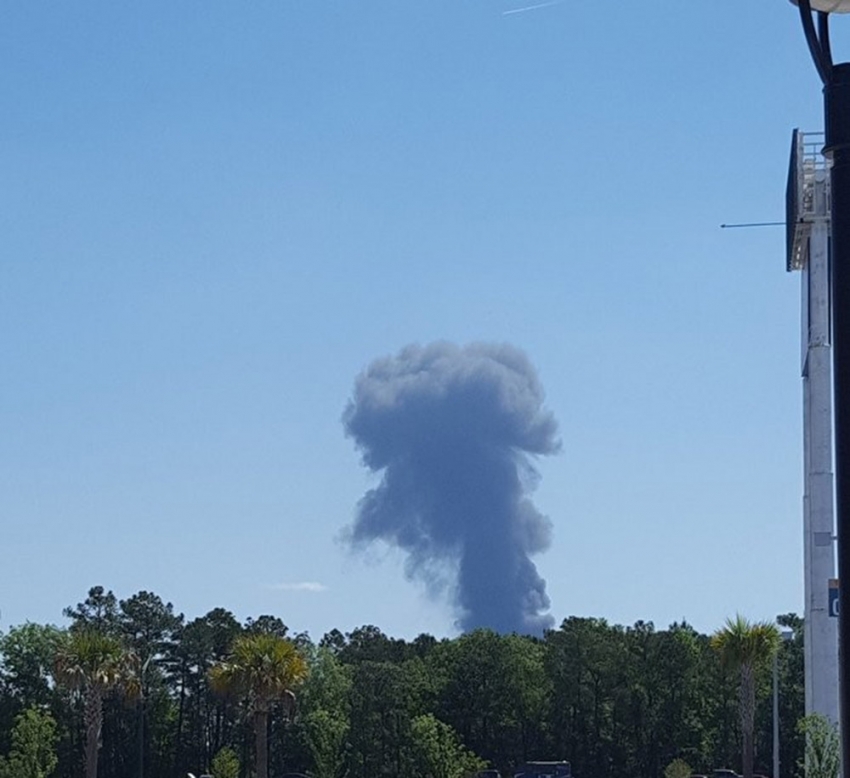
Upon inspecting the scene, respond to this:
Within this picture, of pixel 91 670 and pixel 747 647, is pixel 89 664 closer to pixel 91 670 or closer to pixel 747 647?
pixel 91 670

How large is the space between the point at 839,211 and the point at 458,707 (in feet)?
325

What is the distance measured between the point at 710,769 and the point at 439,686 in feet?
57.0

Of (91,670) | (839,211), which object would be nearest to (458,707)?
(91,670)

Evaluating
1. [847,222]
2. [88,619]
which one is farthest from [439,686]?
[847,222]

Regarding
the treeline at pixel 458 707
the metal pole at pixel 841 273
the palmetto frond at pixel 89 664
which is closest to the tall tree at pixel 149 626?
the treeline at pixel 458 707

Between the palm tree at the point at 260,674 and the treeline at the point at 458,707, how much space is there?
37.7 m

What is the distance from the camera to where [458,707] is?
104m

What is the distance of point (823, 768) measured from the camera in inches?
1642

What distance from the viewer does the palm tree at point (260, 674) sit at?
59.3 m

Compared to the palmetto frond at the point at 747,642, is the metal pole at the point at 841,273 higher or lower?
lower

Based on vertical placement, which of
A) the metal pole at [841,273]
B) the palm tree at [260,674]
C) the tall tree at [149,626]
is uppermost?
the tall tree at [149,626]

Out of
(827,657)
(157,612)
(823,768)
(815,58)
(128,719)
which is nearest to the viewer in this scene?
(815,58)

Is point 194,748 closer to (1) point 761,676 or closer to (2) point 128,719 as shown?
(2) point 128,719

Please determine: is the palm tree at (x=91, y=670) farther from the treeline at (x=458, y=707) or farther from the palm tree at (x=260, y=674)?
the treeline at (x=458, y=707)
